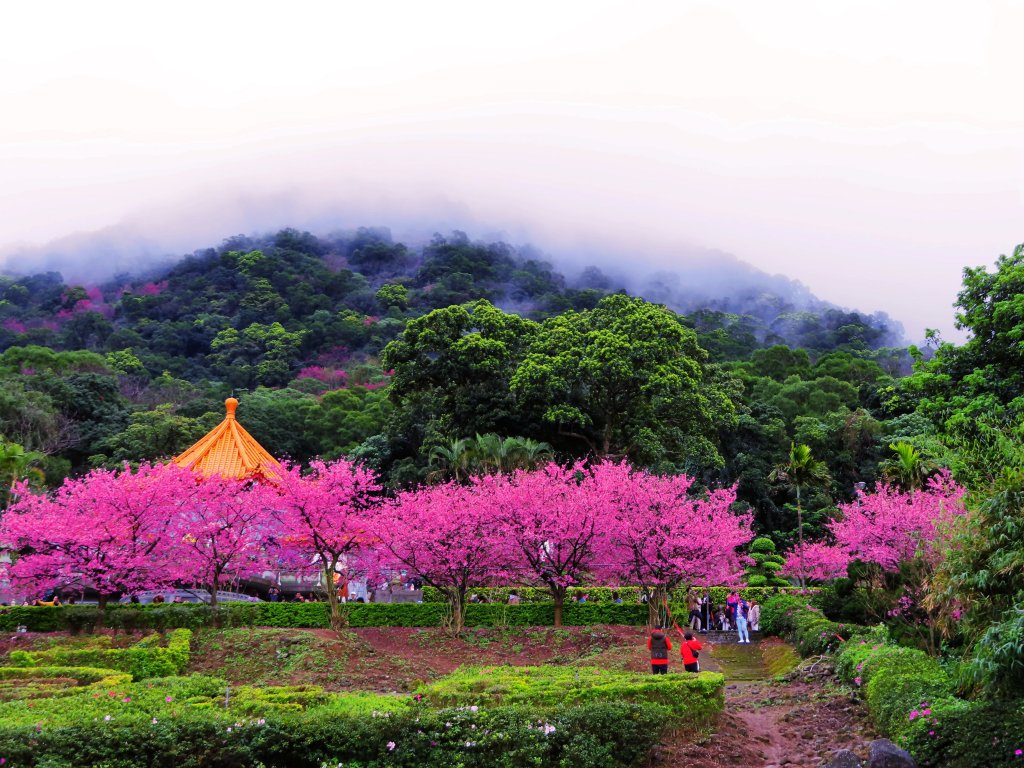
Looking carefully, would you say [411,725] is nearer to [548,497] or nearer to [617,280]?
[548,497]

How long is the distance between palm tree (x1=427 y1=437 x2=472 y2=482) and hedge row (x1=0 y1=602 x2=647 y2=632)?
7.18 metres

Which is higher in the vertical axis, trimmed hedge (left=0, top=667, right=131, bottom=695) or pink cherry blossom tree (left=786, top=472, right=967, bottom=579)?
pink cherry blossom tree (left=786, top=472, right=967, bottom=579)

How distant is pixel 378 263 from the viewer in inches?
5379

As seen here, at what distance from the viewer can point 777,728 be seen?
51.7 feet

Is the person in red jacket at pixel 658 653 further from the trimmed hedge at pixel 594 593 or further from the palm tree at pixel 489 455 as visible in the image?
the palm tree at pixel 489 455

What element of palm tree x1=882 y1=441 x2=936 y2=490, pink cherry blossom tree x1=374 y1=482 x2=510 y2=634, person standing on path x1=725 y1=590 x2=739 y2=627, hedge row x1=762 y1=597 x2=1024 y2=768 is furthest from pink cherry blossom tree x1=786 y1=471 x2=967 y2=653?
pink cherry blossom tree x1=374 y1=482 x2=510 y2=634

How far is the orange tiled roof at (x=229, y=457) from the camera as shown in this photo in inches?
1304

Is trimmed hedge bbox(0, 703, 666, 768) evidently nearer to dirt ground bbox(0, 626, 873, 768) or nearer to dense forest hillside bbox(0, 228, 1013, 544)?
dirt ground bbox(0, 626, 873, 768)

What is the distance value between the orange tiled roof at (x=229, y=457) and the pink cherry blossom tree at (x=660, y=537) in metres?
13.2

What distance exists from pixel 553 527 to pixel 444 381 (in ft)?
56.3

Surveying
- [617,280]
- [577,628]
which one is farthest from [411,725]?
[617,280]

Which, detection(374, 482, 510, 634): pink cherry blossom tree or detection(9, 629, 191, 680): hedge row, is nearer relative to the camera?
detection(9, 629, 191, 680): hedge row

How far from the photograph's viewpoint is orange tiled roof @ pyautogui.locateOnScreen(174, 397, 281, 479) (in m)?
33.1

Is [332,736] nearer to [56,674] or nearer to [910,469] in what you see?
[56,674]
